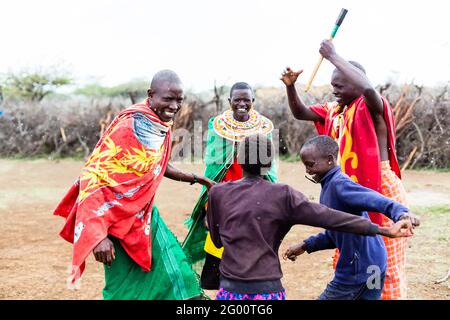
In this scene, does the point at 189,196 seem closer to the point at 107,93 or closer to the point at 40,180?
the point at 40,180

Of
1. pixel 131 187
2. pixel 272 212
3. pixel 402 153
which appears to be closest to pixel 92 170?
pixel 131 187

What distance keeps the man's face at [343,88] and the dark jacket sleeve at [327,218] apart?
1057mm

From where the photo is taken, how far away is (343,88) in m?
3.31

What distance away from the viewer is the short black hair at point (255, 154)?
8.51ft

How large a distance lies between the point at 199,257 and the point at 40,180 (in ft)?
29.2

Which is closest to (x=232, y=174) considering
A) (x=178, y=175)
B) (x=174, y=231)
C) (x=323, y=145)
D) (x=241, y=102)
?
(x=241, y=102)

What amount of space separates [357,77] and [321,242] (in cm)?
96

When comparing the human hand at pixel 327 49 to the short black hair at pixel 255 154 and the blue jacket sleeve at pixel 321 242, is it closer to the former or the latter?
the short black hair at pixel 255 154

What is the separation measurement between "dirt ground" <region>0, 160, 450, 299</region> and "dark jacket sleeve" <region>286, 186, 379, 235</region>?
2.25 m

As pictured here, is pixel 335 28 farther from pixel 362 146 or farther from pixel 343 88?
pixel 362 146

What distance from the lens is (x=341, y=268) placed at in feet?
9.32

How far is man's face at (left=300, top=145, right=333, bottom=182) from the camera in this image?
2.83 m

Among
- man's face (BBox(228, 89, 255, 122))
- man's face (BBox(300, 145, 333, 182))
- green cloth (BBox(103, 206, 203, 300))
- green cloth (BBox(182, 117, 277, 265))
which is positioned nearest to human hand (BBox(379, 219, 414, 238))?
man's face (BBox(300, 145, 333, 182))

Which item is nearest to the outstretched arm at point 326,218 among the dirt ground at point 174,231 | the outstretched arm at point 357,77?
the outstretched arm at point 357,77
